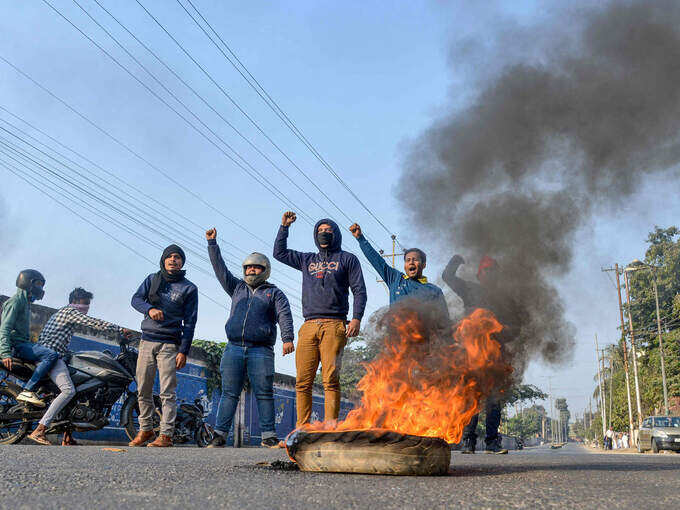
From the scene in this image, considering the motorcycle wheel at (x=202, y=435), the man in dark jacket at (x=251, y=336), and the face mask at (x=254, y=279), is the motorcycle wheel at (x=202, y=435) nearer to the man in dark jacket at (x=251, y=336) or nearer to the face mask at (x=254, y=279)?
the man in dark jacket at (x=251, y=336)

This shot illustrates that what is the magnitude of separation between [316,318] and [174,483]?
3084 millimetres

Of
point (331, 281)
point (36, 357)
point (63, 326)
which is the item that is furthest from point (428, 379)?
point (63, 326)

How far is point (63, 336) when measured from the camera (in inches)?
295

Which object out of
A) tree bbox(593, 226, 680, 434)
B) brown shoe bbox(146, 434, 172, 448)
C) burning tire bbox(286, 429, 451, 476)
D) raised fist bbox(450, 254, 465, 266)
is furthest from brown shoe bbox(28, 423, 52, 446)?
tree bbox(593, 226, 680, 434)

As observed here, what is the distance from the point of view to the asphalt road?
94.7 inches

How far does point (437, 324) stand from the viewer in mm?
4871

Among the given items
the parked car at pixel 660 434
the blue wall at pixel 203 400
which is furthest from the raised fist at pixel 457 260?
the parked car at pixel 660 434

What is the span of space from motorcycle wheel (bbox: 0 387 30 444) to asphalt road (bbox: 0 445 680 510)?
3.43m

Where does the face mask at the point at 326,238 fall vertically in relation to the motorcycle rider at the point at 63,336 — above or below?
above

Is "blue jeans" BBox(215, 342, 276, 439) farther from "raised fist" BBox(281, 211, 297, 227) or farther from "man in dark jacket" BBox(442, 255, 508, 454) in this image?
"man in dark jacket" BBox(442, 255, 508, 454)

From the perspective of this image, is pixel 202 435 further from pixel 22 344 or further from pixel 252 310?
pixel 252 310

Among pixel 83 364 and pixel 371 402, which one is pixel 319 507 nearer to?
pixel 371 402

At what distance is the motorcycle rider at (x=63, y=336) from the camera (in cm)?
694

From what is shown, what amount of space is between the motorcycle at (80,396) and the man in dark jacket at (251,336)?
A: 1.78m
